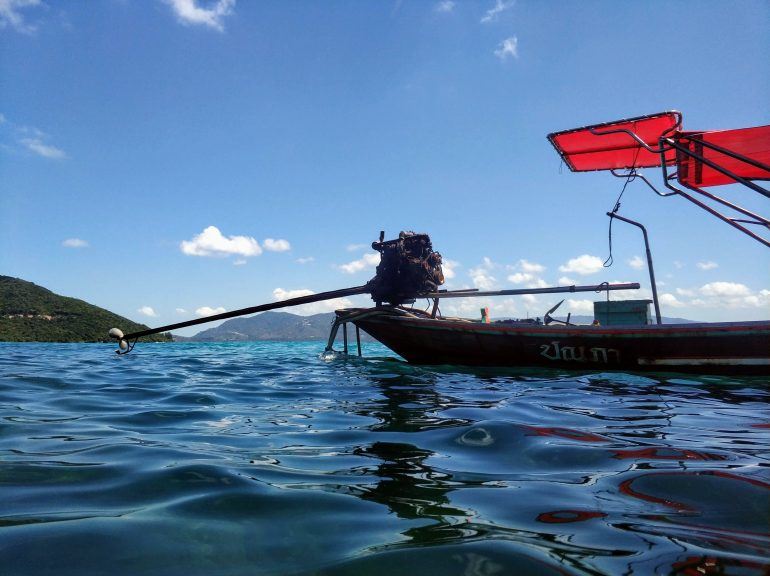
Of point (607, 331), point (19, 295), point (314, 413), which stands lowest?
point (314, 413)

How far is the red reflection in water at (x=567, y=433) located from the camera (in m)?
3.59

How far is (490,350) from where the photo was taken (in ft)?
34.4

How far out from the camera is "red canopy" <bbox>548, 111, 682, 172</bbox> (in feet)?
29.8

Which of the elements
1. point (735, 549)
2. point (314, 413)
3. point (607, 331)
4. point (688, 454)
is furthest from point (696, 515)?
point (607, 331)

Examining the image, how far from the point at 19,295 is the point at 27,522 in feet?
323

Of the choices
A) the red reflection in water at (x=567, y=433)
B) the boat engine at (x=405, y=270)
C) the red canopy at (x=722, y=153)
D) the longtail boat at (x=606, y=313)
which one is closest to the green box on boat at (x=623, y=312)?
the longtail boat at (x=606, y=313)

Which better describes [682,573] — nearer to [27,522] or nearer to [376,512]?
[376,512]

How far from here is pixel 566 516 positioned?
199 cm

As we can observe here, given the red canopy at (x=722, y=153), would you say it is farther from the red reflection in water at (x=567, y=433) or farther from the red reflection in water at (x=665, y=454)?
the red reflection in water at (x=665, y=454)

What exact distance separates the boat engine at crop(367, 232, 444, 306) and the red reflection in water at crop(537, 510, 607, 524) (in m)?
9.70

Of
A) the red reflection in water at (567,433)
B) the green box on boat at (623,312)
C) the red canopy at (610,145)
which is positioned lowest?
the red reflection in water at (567,433)

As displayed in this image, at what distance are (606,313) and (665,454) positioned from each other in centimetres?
897

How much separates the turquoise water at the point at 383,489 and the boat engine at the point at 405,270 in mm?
6703

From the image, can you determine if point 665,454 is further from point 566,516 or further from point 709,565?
point 709,565
